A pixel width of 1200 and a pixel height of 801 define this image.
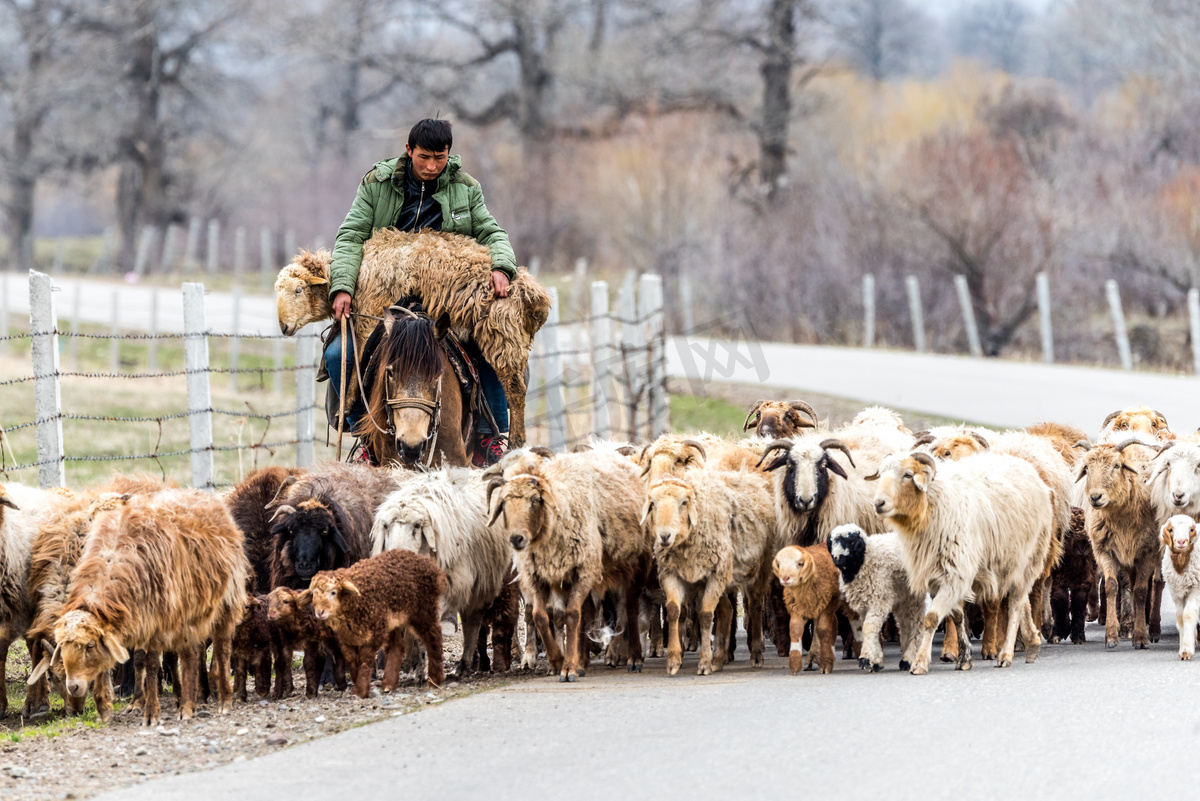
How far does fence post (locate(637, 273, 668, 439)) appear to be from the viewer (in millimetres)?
20484

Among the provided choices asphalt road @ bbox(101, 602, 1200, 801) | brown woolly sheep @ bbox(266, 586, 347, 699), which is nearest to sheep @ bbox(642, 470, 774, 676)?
asphalt road @ bbox(101, 602, 1200, 801)

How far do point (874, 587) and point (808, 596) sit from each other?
51 centimetres

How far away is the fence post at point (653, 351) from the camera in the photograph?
2048cm

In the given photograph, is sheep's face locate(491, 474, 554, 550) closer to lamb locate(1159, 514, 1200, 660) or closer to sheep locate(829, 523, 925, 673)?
sheep locate(829, 523, 925, 673)

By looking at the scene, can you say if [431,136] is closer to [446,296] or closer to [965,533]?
[446,296]

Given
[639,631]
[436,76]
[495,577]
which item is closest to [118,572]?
[495,577]

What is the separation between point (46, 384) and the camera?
470 inches

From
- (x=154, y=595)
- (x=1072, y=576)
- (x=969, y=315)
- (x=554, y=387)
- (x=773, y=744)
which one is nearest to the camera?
(x=773, y=744)

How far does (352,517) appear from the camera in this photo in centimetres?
1026

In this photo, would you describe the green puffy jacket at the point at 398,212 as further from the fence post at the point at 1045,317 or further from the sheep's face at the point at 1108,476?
the fence post at the point at 1045,317

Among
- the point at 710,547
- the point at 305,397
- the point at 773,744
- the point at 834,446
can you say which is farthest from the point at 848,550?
the point at 305,397

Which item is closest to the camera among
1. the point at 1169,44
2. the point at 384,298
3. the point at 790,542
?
the point at 790,542

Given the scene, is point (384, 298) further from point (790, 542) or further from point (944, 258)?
point (944, 258)

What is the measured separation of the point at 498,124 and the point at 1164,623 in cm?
3963
